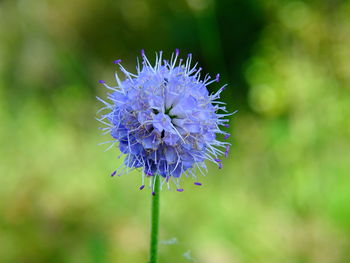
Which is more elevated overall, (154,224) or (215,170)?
(215,170)

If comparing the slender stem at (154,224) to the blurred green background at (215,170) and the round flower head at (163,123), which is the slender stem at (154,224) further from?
the blurred green background at (215,170)

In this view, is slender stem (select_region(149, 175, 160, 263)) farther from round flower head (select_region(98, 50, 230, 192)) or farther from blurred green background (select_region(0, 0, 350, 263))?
blurred green background (select_region(0, 0, 350, 263))

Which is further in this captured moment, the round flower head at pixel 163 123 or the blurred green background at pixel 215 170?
the blurred green background at pixel 215 170

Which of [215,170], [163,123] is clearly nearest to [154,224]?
[163,123]

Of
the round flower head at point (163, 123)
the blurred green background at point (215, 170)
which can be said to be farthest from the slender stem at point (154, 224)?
the blurred green background at point (215, 170)

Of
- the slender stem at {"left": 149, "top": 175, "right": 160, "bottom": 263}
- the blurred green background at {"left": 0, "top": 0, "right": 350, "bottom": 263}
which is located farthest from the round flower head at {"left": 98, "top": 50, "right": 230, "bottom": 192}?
the blurred green background at {"left": 0, "top": 0, "right": 350, "bottom": 263}

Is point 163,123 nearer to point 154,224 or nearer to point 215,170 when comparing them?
point 154,224
